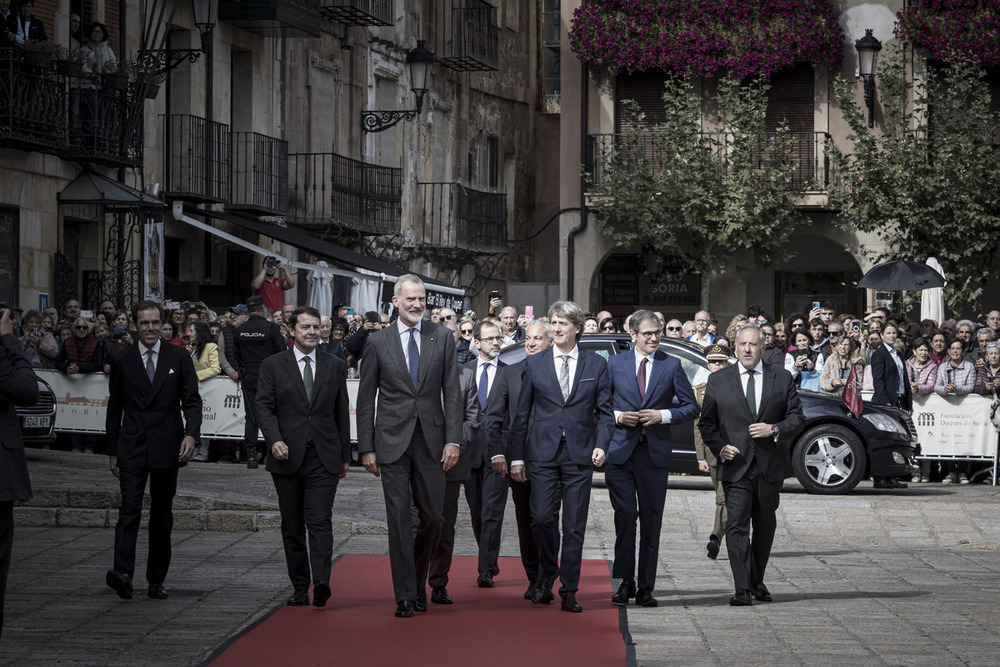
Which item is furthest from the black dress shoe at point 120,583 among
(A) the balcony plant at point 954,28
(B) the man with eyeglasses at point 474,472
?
(A) the balcony plant at point 954,28

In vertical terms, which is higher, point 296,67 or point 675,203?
point 296,67

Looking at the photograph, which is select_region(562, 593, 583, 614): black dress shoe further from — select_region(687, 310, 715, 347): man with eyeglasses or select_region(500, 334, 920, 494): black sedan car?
select_region(687, 310, 715, 347): man with eyeglasses

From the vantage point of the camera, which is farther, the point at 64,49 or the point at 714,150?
the point at 714,150

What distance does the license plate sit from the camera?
725 inches

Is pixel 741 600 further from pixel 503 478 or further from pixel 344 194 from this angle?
pixel 344 194

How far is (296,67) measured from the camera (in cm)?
3097

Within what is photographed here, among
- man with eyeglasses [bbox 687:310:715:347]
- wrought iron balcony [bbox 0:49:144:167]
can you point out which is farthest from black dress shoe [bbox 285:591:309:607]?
wrought iron balcony [bbox 0:49:144:167]

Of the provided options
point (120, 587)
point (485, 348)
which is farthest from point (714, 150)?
point (120, 587)

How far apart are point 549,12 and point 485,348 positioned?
103 ft

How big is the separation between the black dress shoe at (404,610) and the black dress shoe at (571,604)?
1.02m

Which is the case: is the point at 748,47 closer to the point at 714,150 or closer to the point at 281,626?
the point at 714,150

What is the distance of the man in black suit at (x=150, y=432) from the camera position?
10.9 metres

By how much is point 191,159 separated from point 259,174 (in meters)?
2.40

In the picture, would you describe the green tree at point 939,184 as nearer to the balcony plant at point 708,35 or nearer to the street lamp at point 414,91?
the balcony plant at point 708,35
